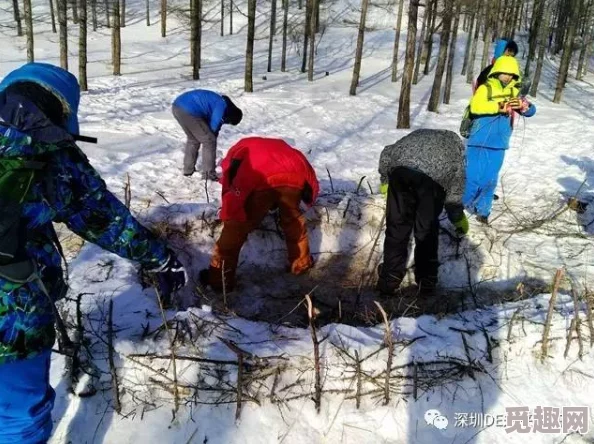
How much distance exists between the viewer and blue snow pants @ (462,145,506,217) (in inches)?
204

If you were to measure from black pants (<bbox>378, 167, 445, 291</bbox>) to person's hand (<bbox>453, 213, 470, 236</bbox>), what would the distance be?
1.45 feet

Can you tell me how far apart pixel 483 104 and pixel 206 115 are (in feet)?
11.3

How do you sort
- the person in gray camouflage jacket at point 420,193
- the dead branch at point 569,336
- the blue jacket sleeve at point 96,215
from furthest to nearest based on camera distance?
the person in gray camouflage jacket at point 420,193
the dead branch at point 569,336
the blue jacket sleeve at point 96,215

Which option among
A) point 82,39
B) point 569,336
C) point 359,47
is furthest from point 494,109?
point 359,47

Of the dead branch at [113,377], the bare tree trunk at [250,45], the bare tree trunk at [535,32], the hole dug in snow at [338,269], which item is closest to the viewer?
the dead branch at [113,377]

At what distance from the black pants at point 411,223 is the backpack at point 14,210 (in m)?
2.55

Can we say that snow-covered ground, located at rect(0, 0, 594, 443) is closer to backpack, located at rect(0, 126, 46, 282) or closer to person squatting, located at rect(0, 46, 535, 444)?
person squatting, located at rect(0, 46, 535, 444)

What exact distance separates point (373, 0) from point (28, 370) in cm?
4586

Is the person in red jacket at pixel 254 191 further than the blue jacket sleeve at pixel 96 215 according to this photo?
Yes

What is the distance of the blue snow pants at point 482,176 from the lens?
5.17 metres

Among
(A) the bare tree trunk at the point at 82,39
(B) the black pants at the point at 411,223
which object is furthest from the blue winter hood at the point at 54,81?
(A) the bare tree trunk at the point at 82,39

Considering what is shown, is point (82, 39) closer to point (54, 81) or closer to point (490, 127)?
point (490, 127)

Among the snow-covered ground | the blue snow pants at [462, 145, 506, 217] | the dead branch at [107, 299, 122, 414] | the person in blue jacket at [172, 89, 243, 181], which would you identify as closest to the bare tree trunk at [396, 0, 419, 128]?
the snow-covered ground

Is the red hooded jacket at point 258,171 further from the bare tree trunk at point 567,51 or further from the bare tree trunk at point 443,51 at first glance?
the bare tree trunk at point 567,51
